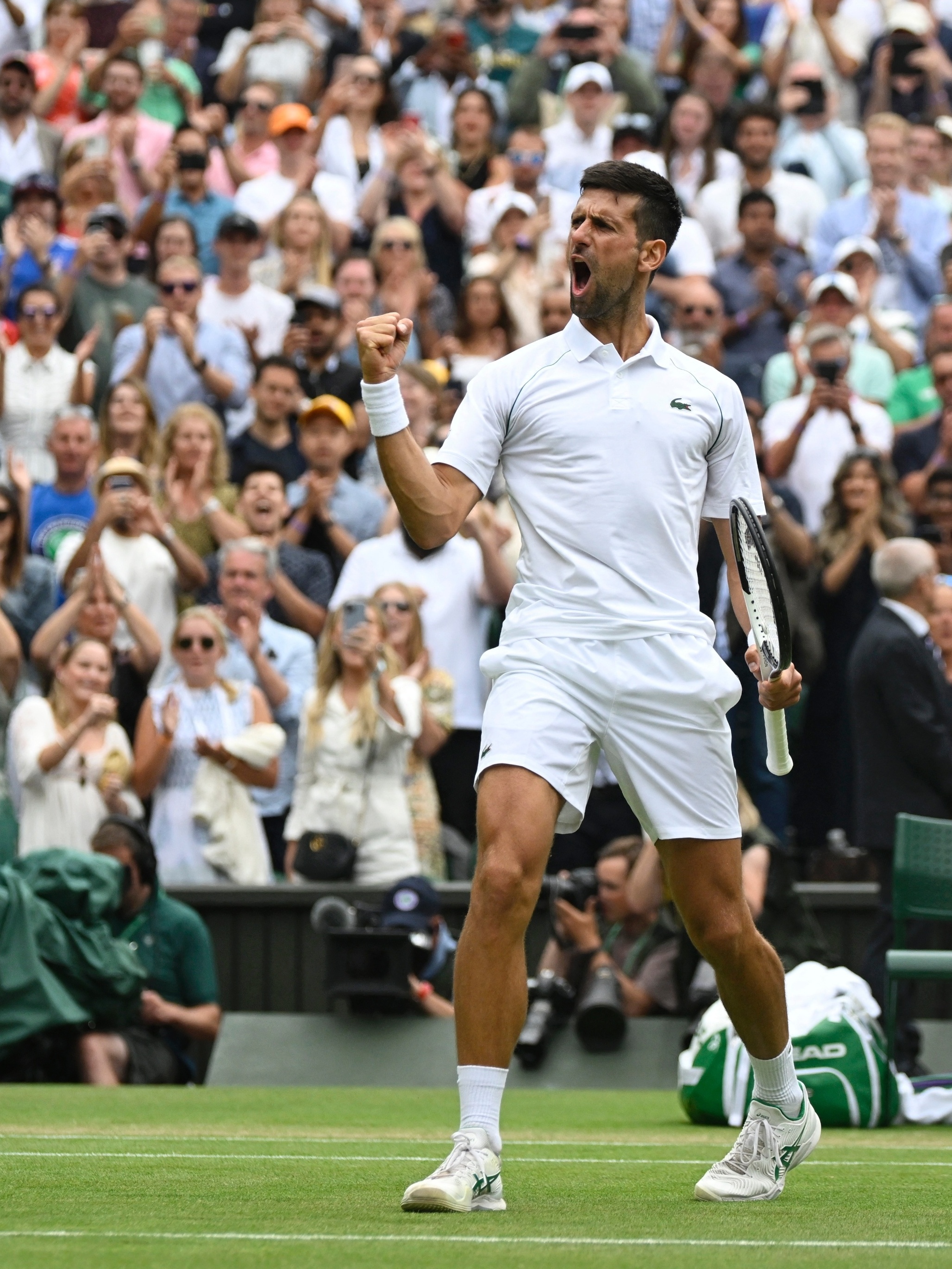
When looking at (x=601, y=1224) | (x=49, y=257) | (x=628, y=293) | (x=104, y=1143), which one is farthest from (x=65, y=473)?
(x=601, y=1224)

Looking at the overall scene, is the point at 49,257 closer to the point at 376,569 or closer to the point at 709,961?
the point at 376,569

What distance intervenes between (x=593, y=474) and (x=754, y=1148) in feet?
5.41

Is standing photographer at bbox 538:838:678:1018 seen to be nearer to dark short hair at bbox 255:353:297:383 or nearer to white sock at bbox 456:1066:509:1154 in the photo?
dark short hair at bbox 255:353:297:383

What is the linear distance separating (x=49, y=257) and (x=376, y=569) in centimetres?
401

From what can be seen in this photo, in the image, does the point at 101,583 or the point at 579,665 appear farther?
the point at 101,583

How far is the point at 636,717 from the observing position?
5340mm

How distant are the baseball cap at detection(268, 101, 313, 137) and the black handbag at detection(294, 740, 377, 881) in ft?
21.1

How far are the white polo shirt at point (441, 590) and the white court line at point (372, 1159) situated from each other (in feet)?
18.6

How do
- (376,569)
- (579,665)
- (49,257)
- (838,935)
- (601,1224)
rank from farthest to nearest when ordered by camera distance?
(49,257), (376,569), (838,935), (579,665), (601,1224)

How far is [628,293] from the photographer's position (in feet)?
18.1

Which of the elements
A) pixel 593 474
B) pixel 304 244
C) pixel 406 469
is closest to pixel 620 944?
pixel 304 244

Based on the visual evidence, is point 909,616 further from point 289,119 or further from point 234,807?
point 289,119

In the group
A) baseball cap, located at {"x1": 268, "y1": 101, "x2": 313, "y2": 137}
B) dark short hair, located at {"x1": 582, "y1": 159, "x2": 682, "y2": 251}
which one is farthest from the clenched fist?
baseball cap, located at {"x1": 268, "y1": 101, "x2": 313, "y2": 137}

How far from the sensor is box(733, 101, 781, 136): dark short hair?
16500 millimetres
